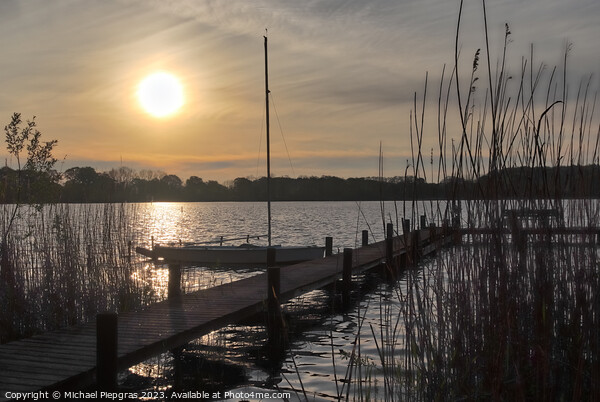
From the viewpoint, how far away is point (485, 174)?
436cm

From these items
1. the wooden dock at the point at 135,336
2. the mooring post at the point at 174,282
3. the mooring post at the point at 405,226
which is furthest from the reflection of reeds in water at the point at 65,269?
the mooring post at the point at 405,226

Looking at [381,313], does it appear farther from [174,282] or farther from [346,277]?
[346,277]

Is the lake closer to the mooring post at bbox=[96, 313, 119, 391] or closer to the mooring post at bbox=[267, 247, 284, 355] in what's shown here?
the mooring post at bbox=[267, 247, 284, 355]

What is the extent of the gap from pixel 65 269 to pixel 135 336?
2113 mm

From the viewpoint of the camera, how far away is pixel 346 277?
13.6 m

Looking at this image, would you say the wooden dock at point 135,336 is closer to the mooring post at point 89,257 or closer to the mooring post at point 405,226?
the mooring post at point 405,226

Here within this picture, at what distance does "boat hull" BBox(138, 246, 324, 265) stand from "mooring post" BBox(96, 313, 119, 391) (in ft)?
52.1

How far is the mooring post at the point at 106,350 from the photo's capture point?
5.98m

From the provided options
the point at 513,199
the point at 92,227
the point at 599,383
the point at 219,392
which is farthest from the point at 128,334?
the point at 599,383

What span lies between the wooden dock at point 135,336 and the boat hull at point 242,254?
35.3 feet

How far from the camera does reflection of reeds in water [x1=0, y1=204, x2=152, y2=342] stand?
824 centimetres

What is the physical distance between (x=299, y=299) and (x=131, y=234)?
19.6 ft

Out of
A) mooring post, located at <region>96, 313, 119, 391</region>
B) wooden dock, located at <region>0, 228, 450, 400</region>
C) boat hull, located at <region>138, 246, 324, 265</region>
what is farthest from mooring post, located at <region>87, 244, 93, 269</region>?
boat hull, located at <region>138, 246, 324, 265</region>

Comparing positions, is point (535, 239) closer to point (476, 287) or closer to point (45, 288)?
point (476, 287)
